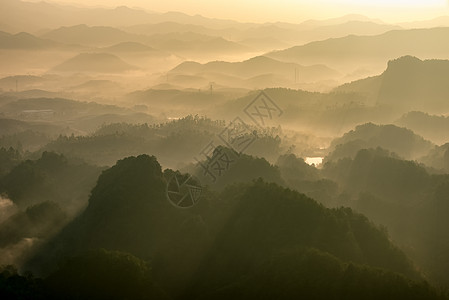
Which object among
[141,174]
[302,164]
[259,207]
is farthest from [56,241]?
[302,164]

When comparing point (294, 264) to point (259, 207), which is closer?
point (294, 264)

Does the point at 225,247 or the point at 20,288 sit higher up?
the point at 20,288

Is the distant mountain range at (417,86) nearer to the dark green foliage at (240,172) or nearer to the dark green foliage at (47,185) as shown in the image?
the dark green foliage at (240,172)

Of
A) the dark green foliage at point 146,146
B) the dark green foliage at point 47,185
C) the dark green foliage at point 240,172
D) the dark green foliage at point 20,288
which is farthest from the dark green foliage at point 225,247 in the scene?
the dark green foliage at point 146,146

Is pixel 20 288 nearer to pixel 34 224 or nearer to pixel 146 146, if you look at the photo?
pixel 34 224

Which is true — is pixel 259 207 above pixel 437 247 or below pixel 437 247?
above

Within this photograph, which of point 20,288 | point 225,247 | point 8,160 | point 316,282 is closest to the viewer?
point 20,288

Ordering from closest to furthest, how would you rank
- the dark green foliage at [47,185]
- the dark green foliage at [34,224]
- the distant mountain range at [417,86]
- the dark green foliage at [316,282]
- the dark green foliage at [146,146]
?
the dark green foliage at [316,282] → the dark green foliage at [34,224] → the dark green foliage at [47,185] → the dark green foliage at [146,146] → the distant mountain range at [417,86]

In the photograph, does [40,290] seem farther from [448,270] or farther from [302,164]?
[302,164]

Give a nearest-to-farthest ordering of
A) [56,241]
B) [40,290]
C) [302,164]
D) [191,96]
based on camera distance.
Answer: [40,290] → [56,241] → [302,164] → [191,96]

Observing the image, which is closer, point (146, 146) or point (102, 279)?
point (102, 279)

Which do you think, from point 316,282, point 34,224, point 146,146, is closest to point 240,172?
point 34,224
